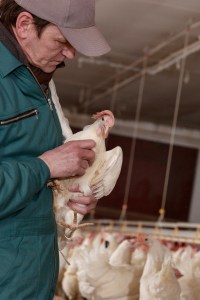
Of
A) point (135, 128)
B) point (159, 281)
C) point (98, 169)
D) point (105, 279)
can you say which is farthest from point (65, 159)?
point (135, 128)

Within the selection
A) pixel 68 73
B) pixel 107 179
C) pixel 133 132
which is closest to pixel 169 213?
pixel 133 132

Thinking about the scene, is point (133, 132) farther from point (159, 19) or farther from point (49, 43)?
point (49, 43)

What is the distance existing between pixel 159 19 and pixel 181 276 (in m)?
2.48

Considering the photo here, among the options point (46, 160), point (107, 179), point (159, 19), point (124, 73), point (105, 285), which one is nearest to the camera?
point (46, 160)

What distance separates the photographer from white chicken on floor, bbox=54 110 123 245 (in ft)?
6.92

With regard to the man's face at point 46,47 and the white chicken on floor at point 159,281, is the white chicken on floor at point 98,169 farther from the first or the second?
the white chicken on floor at point 159,281

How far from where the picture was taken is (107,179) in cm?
216

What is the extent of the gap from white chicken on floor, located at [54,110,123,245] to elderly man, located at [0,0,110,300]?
10cm

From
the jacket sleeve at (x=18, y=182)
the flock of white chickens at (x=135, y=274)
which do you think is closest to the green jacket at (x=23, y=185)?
the jacket sleeve at (x=18, y=182)

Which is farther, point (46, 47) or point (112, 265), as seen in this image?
point (112, 265)

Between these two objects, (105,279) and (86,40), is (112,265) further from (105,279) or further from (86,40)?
(86,40)

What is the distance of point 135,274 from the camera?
444cm

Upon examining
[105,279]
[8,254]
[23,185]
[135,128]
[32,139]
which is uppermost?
[135,128]

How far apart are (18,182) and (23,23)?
0.41m
